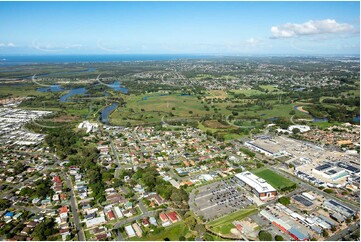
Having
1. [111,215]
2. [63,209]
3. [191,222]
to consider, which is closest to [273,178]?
[191,222]

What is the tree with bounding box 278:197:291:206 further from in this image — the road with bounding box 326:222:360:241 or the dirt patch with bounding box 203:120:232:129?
the dirt patch with bounding box 203:120:232:129

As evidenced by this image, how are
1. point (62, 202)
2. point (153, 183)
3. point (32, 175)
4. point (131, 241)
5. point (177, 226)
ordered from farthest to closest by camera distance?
point (32, 175) < point (153, 183) < point (62, 202) < point (177, 226) < point (131, 241)

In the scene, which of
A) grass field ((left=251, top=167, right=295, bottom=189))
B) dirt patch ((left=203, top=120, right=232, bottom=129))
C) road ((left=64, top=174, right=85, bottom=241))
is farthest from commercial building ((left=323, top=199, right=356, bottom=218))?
dirt patch ((left=203, top=120, right=232, bottom=129))

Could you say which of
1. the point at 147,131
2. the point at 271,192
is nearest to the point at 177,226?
the point at 271,192

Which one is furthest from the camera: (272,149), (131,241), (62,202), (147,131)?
(147,131)

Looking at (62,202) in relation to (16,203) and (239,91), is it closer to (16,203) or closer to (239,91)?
(16,203)

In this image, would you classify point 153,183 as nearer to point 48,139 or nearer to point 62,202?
point 62,202

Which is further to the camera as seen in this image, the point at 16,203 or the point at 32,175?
the point at 32,175

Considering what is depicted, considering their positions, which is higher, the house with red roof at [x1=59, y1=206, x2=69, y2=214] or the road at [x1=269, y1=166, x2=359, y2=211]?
the house with red roof at [x1=59, y1=206, x2=69, y2=214]
